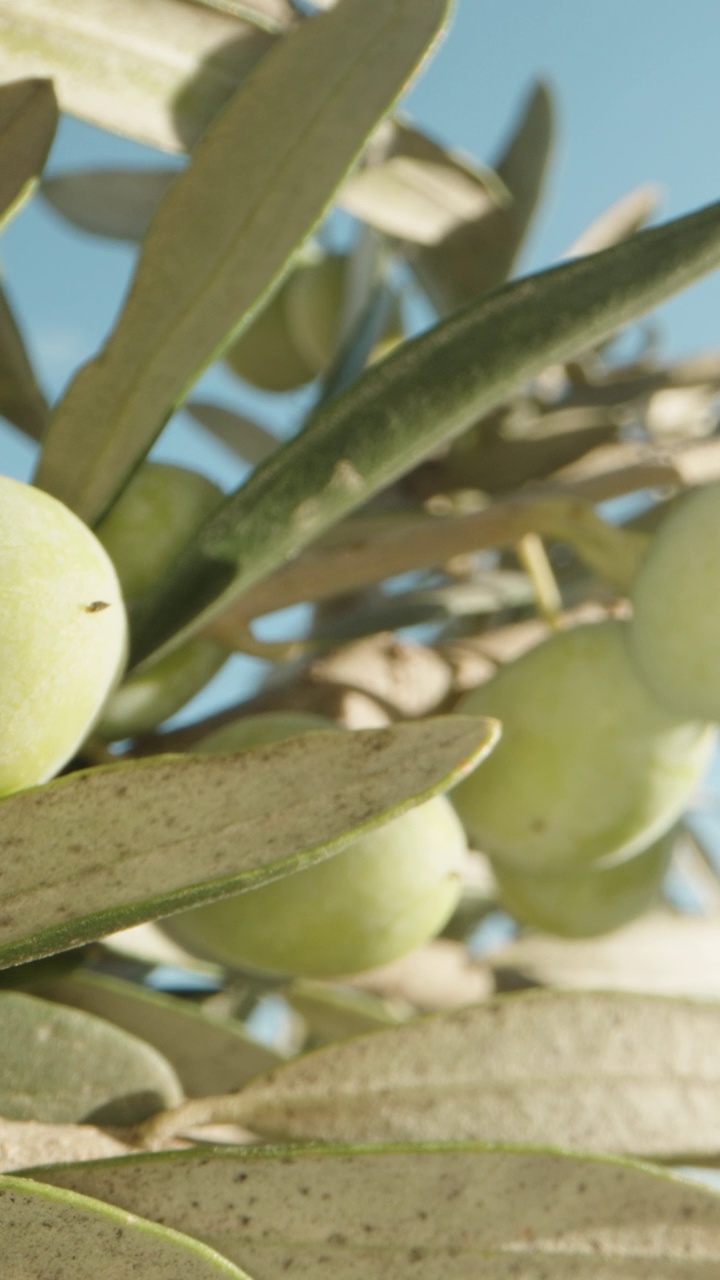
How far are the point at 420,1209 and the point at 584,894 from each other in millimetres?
493

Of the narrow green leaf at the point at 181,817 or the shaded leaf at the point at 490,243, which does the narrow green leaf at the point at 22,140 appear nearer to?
the narrow green leaf at the point at 181,817

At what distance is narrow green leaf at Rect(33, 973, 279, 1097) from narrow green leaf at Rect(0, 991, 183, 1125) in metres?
0.10

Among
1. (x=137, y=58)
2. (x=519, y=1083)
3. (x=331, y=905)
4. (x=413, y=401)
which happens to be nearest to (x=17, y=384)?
(x=137, y=58)

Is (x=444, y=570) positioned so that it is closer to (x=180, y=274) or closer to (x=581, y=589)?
(x=581, y=589)

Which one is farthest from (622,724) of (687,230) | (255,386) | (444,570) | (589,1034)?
(255,386)

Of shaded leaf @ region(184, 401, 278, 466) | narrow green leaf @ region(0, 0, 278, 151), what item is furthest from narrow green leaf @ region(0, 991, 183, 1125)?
shaded leaf @ region(184, 401, 278, 466)

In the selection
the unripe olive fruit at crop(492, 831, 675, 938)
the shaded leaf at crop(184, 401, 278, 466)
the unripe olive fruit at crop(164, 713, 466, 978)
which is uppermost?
the unripe olive fruit at crop(164, 713, 466, 978)

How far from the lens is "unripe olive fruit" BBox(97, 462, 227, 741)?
79 centimetres

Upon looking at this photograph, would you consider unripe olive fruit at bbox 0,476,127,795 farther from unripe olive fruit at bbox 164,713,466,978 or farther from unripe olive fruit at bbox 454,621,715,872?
unripe olive fruit at bbox 454,621,715,872

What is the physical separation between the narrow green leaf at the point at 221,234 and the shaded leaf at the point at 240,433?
Result: 920 millimetres

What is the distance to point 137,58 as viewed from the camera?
2.73 ft

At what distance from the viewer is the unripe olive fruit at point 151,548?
788 mm

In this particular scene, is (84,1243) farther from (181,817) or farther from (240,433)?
(240,433)

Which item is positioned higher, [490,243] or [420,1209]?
[490,243]
